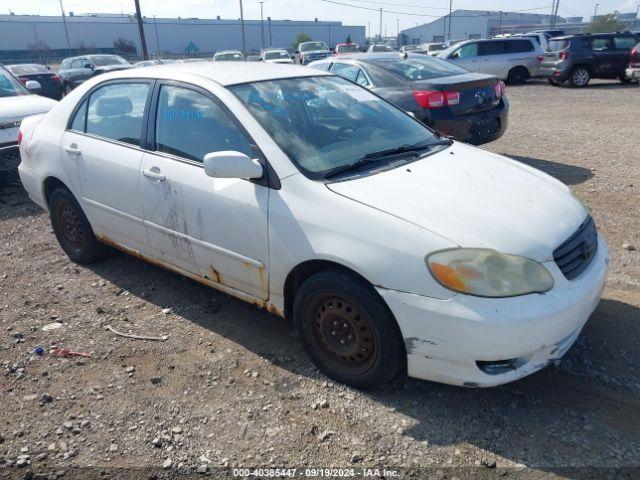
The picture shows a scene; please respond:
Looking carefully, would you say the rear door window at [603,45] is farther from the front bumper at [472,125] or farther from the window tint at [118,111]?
the window tint at [118,111]

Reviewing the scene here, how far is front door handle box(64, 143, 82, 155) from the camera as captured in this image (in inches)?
165

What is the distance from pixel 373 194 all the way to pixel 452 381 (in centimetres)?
101

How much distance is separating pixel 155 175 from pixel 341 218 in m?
1.47

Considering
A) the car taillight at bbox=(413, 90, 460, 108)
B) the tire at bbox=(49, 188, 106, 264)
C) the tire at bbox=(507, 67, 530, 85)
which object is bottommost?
the tire at bbox=(507, 67, 530, 85)

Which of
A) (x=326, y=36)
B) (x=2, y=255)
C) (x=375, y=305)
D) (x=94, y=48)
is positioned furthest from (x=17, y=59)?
(x=375, y=305)

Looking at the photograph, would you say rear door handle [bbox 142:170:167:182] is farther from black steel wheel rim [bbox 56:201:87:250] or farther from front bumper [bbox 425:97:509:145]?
front bumper [bbox 425:97:509:145]

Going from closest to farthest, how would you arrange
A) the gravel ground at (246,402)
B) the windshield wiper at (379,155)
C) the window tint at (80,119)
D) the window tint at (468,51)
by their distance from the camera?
the gravel ground at (246,402), the windshield wiper at (379,155), the window tint at (80,119), the window tint at (468,51)

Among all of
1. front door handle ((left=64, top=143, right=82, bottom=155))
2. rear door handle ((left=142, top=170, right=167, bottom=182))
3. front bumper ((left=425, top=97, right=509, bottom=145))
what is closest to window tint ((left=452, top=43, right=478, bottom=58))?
front bumper ((left=425, top=97, right=509, bottom=145))

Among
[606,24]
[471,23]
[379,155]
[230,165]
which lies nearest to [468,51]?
[379,155]

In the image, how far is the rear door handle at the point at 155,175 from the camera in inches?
139

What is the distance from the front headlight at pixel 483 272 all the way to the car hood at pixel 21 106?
6.67 m

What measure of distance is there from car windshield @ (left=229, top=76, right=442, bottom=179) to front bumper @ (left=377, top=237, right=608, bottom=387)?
0.98 metres

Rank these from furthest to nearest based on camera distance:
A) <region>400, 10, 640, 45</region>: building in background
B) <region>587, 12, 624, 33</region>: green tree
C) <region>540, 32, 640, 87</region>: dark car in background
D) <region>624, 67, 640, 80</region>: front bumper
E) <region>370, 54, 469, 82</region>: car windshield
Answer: <region>400, 10, 640, 45</region>: building in background → <region>587, 12, 624, 33</region>: green tree → <region>540, 32, 640, 87</region>: dark car in background → <region>624, 67, 640, 80</region>: front bumper → <region>370, 54, 469, 82</region>: car windshield

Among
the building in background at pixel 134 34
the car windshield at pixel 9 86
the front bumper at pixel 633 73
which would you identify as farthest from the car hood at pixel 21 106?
the building in background at pixel 134 34
